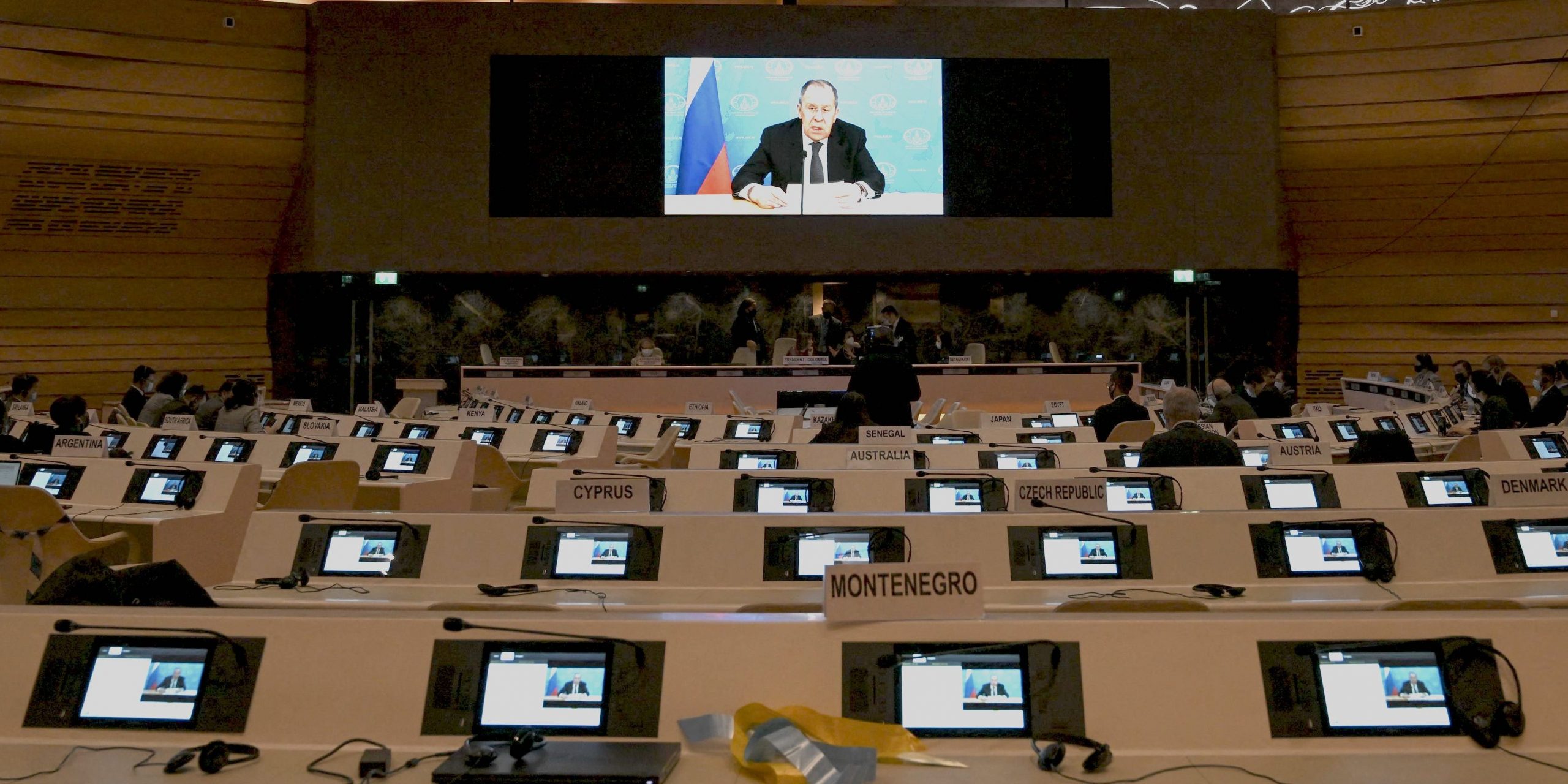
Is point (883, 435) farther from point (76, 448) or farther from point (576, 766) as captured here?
point (576, 766)

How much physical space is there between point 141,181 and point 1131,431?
13.7 metres

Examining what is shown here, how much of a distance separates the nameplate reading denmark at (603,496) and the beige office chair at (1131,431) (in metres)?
4.42

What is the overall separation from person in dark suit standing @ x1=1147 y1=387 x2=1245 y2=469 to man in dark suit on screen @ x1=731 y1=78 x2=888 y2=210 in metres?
11.8

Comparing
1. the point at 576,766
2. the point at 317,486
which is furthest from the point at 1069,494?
the point at 317,486

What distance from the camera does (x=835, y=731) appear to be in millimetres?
2143

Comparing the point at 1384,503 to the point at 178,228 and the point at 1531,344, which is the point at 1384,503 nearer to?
the point at 1531,344

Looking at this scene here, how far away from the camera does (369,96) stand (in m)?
16.9

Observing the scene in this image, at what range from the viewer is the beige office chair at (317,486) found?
6.52m

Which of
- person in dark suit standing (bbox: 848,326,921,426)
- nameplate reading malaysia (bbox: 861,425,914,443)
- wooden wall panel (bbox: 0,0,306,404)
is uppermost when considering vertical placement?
wooden wall panel (bbox: 0,0,306,404)

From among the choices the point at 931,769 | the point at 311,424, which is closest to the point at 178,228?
the point at 311,424

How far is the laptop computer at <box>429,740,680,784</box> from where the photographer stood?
6.43 ft

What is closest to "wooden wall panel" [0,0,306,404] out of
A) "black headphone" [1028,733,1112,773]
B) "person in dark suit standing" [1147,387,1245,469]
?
"person in dark suit standing" [1147,387,1245,469]

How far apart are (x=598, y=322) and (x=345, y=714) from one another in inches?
649

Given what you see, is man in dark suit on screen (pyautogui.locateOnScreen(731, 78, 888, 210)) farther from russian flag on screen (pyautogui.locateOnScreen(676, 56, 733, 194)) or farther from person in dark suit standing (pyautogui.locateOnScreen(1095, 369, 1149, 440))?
person in dark suit standing (pyautogui.locateOnScreen(1095, 369, 1149, 440))
